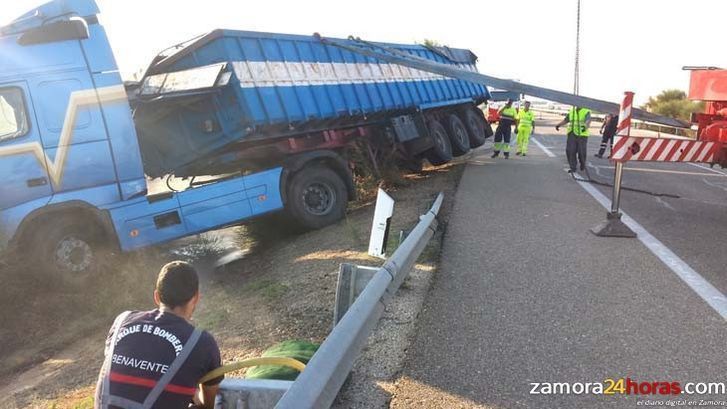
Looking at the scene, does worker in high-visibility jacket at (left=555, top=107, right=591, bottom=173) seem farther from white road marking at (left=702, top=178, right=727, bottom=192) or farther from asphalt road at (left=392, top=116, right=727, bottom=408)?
asphalt road at (left=392, top=116, right=727, bottom=408)

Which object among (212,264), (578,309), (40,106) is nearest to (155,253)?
(212,264)

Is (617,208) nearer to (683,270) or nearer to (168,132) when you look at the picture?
(683,270)

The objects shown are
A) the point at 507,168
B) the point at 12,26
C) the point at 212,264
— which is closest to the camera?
the point at 12,26

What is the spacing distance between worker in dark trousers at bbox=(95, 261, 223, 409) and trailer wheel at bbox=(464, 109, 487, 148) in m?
13.7

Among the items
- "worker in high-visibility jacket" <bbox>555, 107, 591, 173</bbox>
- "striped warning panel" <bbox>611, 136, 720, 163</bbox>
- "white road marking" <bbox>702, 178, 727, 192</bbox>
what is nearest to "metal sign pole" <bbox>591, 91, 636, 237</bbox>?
"striped warning panel" <bbox>611, 136, 720, 163</bbox>

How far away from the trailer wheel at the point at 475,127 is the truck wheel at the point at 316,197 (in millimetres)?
7013

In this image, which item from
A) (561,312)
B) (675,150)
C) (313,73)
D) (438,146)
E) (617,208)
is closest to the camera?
(561,312)

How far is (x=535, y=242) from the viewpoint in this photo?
6.31m

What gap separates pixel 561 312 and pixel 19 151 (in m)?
5.71

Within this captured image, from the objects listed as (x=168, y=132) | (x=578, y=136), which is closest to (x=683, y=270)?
(x=168, y=132)

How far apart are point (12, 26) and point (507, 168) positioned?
10.3 m

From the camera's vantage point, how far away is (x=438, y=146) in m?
13.0

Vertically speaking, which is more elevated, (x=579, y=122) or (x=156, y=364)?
(x=156, y=364)

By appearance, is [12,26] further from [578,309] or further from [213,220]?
[578,309]
